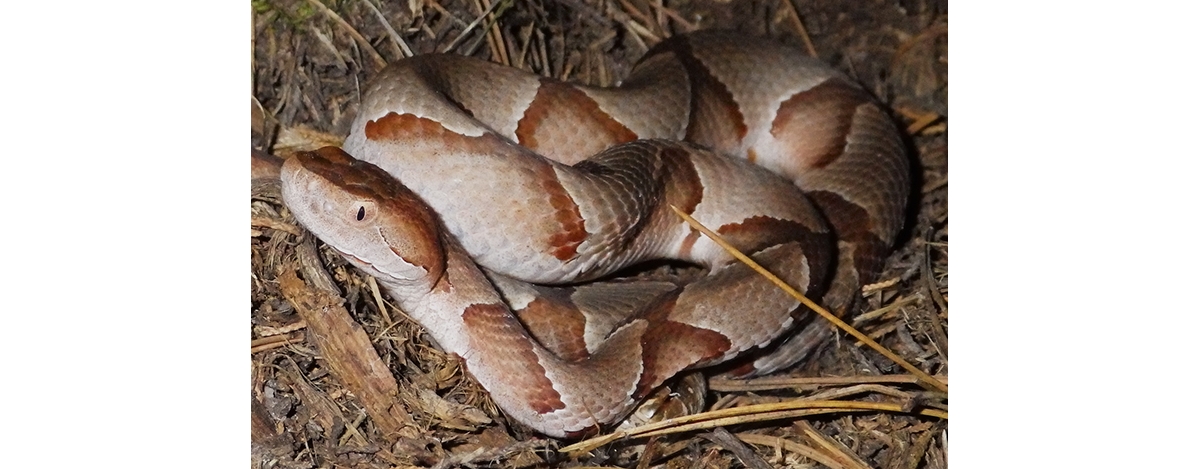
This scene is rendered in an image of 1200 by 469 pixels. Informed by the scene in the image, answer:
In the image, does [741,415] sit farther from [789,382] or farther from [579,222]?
[579,222]

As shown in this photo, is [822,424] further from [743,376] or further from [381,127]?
[381,127]

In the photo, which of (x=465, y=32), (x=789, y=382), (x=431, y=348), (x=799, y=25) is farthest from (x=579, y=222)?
(x=799, y=25)

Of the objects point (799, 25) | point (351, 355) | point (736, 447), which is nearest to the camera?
point (351, 355)

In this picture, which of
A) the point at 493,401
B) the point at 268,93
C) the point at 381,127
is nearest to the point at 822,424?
the point at 493,401

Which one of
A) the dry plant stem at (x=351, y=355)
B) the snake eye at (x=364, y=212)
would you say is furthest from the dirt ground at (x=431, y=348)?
the snake eye at (x=364, y=212)

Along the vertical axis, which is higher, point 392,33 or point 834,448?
point 392,33
